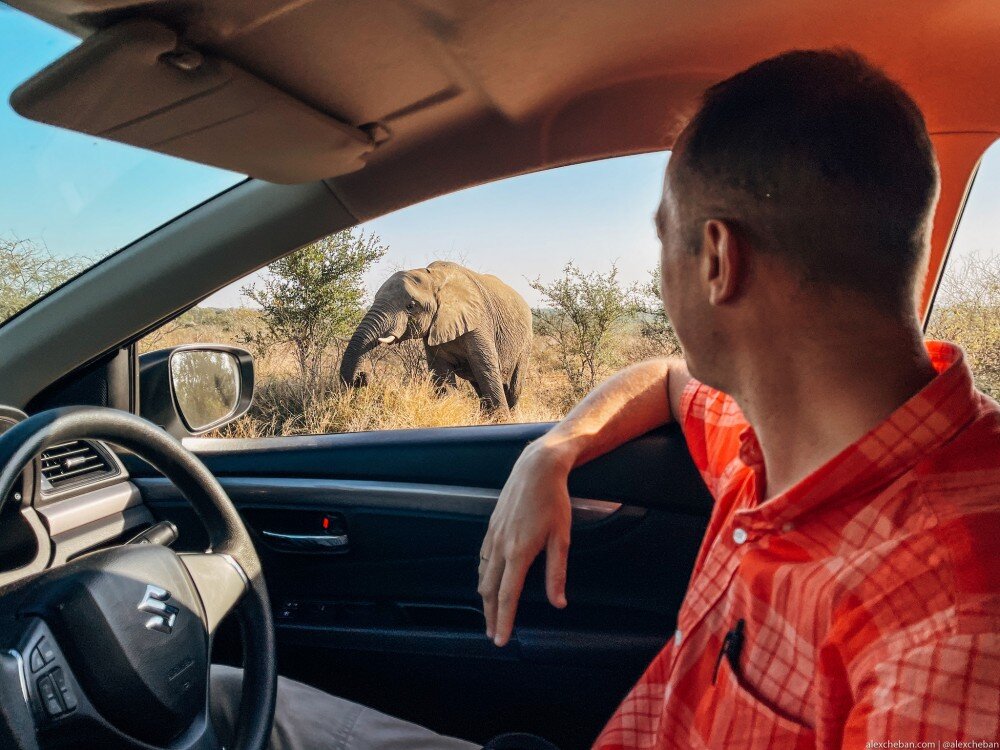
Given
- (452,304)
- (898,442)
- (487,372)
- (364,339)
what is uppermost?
(452,304)

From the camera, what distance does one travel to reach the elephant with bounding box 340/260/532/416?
498 centimetres

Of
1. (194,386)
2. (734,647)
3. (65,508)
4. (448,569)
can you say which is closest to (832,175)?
(734,647)

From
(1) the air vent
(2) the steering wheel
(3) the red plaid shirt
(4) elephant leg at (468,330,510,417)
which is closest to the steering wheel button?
(2) the steering wheel

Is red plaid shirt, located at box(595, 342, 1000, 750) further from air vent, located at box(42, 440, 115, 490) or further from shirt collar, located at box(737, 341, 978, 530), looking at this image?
air vent, located at box(42, 440, 115, 490)

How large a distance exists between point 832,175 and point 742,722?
0.70 m

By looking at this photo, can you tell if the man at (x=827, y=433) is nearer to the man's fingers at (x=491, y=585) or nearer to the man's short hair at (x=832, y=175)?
the man's short hair at (x=832, y=175)

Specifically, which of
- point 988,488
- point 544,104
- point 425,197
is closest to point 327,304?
point 425,197

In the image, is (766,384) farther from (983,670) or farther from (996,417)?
(983,670)

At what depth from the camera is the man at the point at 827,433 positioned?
85 cm

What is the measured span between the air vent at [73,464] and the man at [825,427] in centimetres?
140

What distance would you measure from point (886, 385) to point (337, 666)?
1687mm

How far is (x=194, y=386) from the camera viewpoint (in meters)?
2.42

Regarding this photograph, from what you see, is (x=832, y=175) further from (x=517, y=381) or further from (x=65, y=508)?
(x=517, y=381)

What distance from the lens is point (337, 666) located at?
7.27 feet
